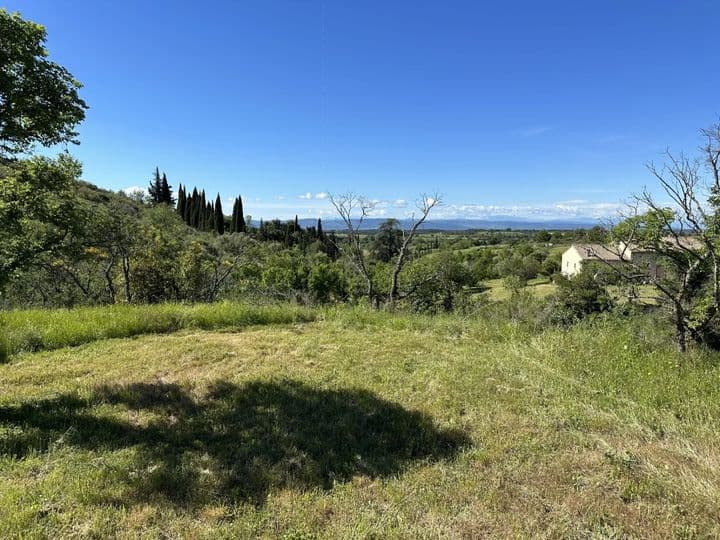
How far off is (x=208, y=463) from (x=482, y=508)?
1915 mm

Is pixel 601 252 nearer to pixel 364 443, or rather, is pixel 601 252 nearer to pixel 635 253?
pixel 635 253

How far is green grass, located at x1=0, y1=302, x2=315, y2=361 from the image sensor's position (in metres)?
5.73

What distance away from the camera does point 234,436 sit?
323 centimetres

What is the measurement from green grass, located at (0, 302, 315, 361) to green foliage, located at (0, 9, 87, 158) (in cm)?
351

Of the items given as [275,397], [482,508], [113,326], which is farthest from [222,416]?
[113,326]

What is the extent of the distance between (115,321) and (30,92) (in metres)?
4.43

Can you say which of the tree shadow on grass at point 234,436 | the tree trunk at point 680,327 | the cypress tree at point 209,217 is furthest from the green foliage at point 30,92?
the cypress tree at point 209,217

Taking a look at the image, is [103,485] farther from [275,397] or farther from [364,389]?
[364,389]

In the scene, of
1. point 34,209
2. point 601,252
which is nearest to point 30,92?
point 34,209

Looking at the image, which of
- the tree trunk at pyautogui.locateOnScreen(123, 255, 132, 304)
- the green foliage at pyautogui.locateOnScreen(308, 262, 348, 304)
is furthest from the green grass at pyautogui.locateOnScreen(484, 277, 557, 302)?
the tree trunk at pyautogui.locateOnScreen(123, 255, 132, 304)

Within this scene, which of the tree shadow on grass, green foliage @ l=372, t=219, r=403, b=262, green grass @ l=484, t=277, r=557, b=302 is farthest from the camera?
green grass @ l=484, t=277, r=557, b=302

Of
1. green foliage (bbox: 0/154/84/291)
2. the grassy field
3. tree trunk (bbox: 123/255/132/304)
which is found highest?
green foliage (bbox: 0/154/84/291)

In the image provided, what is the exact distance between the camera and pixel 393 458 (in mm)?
2943

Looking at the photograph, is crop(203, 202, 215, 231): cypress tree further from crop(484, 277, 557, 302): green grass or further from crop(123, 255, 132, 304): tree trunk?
crop(123, 255, 132, 304): tree trunk
